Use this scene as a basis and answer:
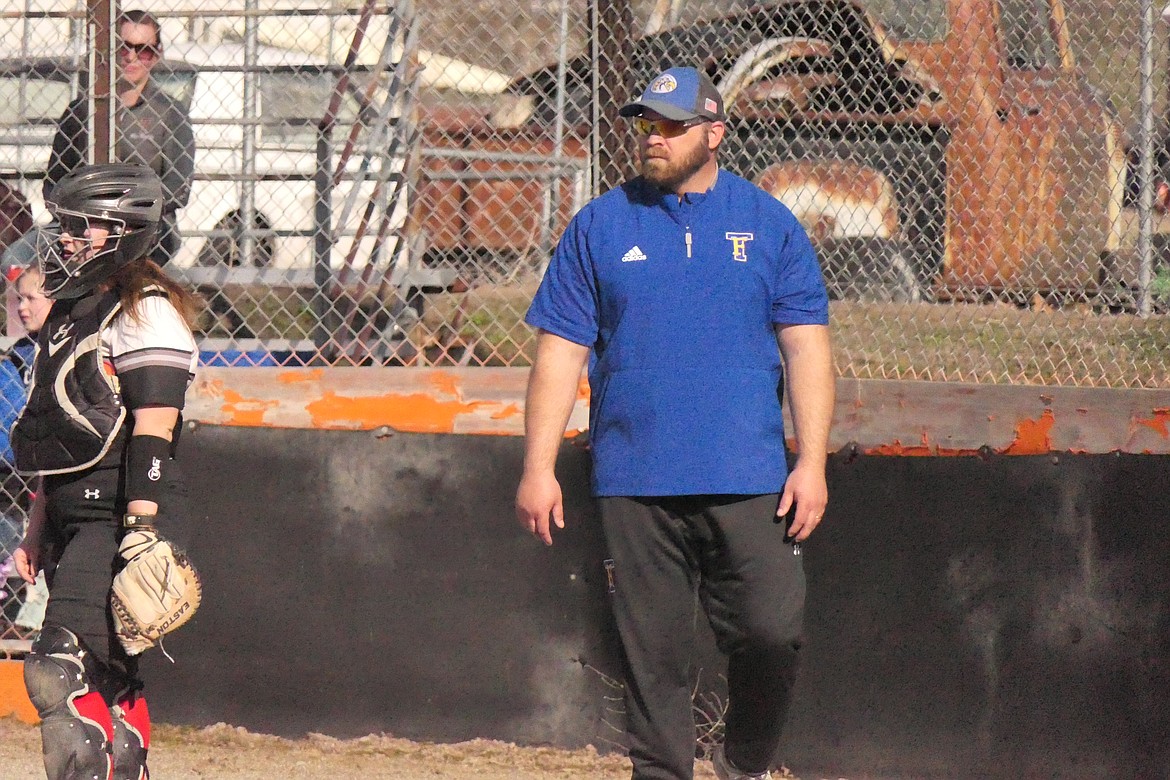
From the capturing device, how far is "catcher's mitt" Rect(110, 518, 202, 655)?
3.49 meters

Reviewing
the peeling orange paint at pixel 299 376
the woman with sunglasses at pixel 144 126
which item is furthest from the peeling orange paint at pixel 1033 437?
the woman with sunglasses at pixel 144 126

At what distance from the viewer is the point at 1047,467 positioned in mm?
4816

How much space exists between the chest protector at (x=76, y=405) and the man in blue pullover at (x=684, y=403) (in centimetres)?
104

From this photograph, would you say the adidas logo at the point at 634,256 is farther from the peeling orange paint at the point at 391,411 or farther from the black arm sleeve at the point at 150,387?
the peeling orange paint at the point at 391,411

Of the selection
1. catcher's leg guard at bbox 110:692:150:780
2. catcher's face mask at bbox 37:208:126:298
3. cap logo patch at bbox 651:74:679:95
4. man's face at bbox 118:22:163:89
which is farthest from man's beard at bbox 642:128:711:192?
man's face at bbox 118:22:163:89

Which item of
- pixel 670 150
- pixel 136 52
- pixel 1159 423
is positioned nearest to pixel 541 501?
pixel 670 150

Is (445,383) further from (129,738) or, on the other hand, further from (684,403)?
(129,738)

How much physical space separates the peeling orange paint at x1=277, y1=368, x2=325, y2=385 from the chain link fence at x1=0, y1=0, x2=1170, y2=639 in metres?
0.20

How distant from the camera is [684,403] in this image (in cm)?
368

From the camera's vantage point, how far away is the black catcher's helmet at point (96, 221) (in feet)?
11.9

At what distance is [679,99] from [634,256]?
16.4 inches

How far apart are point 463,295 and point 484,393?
2.19ft

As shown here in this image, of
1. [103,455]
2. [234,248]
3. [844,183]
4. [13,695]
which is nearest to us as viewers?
[103,455]

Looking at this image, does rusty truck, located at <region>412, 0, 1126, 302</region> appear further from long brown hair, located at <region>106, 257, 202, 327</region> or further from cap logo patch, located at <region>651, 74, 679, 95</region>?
long brown hair, located at <region>106, 257, 202, 327</region>
